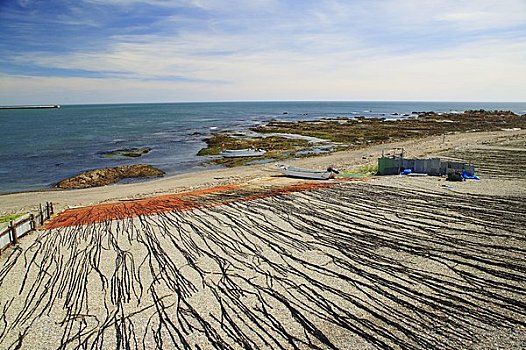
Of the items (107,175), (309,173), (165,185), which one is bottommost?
(165,185)

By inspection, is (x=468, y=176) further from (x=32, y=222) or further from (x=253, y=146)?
(x=253, y=146)

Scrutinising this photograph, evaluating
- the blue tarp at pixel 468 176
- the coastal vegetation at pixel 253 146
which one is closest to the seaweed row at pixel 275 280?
the blue tarp at pixel 468 176

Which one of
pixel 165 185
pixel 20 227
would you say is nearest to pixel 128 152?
pixel 165 185

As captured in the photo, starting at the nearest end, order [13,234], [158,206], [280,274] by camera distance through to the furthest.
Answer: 1. [280,274]
2. [13,234]
3. [158,206]

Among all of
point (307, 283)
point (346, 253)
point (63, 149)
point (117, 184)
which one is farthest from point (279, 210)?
point (63, 149)

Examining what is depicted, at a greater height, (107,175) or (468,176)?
(468,176)

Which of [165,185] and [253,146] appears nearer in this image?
[165,185]

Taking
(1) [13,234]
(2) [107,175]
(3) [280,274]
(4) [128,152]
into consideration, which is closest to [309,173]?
(3) [280,274]

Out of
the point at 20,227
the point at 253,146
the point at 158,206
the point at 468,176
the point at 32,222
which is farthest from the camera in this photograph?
the point at 253,146
